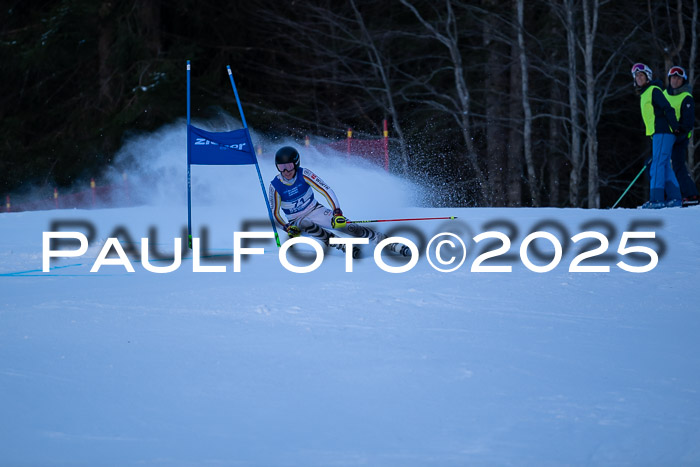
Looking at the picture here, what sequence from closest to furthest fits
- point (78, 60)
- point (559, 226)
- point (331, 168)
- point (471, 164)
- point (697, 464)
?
1. point (697, 464)
2. point (559, 226)
3. point (331, 168)
4. point (471, 164)
5. point (78, 60)

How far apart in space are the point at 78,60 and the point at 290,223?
19157 mm

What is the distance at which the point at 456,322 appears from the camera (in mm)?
5719

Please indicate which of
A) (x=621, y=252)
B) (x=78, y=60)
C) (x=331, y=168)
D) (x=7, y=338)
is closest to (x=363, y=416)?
(x=7, y=338)

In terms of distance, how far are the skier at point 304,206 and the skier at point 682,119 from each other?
4473 mm

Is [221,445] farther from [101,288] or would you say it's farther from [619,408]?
[101,288]

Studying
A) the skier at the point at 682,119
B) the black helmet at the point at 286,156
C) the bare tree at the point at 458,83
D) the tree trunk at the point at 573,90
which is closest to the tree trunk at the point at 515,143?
the bare tree at the point at 458,83

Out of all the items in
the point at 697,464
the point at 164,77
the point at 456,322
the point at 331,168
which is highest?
the point at 164,77

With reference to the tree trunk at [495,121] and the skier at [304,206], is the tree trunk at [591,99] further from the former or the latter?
the skier at [304,206]

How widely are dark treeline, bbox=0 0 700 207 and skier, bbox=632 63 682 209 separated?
6.56 m

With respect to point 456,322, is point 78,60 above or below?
above

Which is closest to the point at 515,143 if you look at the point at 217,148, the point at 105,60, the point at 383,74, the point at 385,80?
the point at 385,80

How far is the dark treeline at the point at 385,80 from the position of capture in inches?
759

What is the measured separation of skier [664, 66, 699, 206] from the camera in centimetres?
1040

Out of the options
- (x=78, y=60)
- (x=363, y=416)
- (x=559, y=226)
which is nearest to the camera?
(x=363, y=416)
